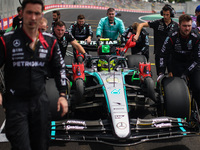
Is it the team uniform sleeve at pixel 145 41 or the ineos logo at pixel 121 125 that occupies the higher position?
the team uniform sleeve at pixel 145 41

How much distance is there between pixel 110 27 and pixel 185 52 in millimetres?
3687

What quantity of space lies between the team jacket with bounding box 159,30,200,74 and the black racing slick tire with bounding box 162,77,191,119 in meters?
0.49

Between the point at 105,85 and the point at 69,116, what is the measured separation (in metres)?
0.94

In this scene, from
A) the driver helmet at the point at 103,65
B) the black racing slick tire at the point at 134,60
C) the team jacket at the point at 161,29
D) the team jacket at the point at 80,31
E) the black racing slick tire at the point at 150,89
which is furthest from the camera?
the team jacket at the point at 80,31

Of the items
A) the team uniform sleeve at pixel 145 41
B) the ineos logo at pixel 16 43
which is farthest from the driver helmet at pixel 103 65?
the ineos logo at pixel 16 43

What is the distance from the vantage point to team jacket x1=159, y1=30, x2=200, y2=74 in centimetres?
553

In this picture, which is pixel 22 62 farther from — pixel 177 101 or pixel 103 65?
pixel 103 65

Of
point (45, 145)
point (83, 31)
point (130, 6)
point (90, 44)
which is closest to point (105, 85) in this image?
point (45, 145)

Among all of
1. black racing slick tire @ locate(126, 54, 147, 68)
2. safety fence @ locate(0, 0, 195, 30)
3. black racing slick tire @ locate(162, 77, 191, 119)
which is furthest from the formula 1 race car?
safety fence @ locate(0, 0, 195, 30)

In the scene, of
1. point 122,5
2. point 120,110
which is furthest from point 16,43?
point 122,5

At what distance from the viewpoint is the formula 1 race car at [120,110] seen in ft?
14.9

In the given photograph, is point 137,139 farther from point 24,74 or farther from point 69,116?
point 24,74

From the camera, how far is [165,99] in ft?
17.4

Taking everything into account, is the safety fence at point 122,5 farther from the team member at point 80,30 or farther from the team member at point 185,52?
the team member at point 185,52
